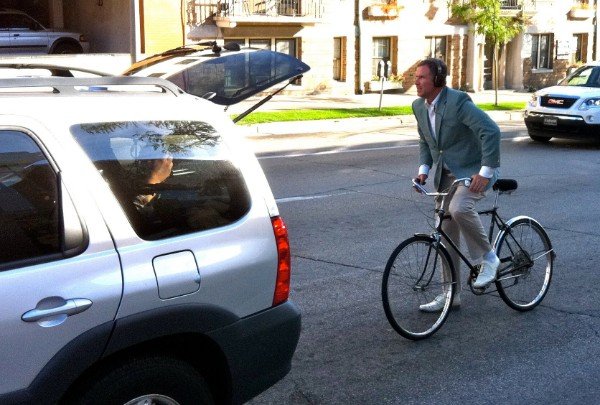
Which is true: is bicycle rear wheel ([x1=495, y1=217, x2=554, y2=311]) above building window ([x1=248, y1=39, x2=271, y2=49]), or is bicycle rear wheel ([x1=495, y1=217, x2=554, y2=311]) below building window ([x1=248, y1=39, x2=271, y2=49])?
below

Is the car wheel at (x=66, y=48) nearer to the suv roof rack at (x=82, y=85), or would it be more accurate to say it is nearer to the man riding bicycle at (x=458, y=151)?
the man riding bicycle at (x=458, y=151)

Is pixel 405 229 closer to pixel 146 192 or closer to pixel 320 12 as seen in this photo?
pixel 146 192

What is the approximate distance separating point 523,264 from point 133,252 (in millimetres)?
3906

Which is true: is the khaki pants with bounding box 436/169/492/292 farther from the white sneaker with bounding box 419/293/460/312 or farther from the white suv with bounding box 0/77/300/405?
the white suv with bounding box 0/77/300/405

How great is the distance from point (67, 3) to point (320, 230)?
73.0 ft

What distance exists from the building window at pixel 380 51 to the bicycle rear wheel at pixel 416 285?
25.9 meters

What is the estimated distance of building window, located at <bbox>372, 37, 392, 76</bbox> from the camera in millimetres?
31817

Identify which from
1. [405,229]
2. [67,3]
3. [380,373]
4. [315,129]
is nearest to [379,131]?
[315,129]

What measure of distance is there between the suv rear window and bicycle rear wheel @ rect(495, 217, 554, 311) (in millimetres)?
3121

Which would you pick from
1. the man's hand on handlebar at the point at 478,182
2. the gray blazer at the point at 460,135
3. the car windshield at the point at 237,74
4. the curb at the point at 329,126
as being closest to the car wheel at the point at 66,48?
the curb at the point at 329,126

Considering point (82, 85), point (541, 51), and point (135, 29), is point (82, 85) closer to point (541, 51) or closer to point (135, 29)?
point (135, 29)

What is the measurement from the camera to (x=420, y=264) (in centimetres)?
618

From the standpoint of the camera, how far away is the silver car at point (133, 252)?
11.0ft

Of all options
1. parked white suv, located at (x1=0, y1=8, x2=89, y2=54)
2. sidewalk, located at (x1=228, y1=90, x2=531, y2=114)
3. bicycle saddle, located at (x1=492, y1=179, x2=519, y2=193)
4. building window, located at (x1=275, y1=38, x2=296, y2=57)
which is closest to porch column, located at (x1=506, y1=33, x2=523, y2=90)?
sidewalk, located at (x1=228, y1=90, x2=531, y2=114)
